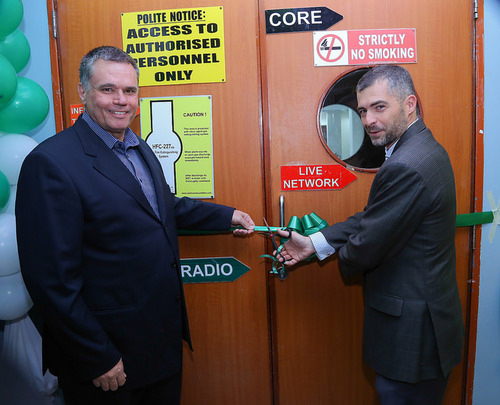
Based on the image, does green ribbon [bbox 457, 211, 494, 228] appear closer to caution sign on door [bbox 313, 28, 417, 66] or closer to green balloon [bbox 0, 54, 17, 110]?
caution sign on door [bbox 313, 28, 417, 66]

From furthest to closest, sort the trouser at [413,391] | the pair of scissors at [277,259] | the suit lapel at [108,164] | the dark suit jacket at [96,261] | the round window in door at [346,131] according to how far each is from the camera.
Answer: the round window in door at [346,131] → the pair of scissors at [277,259] → the trouser at [413,391] → the suit lapel at [108,164] → the dark suit jacket at [96,261]

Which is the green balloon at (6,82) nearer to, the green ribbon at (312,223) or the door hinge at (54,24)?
the door hinge at (54,24)

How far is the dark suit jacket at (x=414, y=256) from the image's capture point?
56.0 inches

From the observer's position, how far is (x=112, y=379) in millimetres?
1292

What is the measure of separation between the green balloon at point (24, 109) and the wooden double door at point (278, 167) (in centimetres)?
23

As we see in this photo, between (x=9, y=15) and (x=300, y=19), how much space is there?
4.78 feet

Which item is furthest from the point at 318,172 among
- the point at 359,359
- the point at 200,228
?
the point at 359,359

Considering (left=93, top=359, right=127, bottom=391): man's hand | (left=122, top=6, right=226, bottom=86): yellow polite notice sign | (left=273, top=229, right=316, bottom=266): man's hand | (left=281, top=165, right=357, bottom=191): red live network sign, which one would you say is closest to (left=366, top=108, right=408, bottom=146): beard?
(left=281, top=165, right=357, bottom=191): red live network sign

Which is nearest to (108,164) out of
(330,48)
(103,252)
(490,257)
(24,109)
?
(103,252)

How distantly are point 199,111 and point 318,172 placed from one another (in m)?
0.77

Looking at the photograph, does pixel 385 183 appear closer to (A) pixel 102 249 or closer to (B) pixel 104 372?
(A) pixel 102 249

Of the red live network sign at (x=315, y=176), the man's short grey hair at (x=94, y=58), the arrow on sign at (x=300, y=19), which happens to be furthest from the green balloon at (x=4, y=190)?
the arrow on sign at (x=300, y=19)

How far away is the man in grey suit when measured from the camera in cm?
143

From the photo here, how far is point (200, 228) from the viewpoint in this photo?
1.92 m
